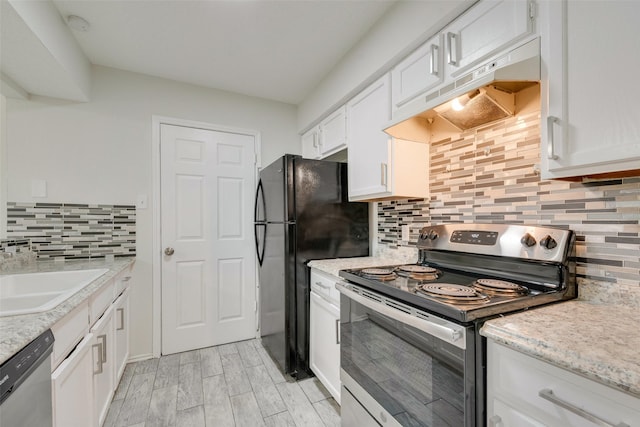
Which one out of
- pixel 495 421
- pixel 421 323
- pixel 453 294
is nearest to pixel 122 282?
pixel 421 323

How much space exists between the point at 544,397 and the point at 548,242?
0.63m

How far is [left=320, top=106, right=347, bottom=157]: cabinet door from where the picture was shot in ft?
7.29

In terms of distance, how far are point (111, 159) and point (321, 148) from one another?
170 cm

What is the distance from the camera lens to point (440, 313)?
0.94 meters

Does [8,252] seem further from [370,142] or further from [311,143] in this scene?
[370,142]

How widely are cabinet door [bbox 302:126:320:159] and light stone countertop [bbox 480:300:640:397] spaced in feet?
6.82

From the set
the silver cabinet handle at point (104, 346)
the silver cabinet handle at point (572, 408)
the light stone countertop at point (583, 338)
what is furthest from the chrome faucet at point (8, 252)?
the silver cabinet handle at point (572, 408)

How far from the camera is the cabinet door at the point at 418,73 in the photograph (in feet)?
4.46

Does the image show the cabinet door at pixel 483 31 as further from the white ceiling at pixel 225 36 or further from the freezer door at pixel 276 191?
A: the freezer door at pixel 276 191

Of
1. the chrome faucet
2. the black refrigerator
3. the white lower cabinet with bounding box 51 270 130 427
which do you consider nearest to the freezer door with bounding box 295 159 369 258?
the black refrigerator

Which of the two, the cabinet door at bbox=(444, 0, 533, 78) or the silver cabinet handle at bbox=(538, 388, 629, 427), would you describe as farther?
the cabinet door at bbox=(444, 0, 533, 78)

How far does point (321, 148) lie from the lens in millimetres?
2568

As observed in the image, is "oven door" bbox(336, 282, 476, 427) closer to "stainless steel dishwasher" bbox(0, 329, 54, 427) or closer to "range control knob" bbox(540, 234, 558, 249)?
"range control knob" bbox(540, 234, 558, 249)

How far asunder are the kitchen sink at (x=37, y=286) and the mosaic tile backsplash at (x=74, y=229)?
1.86 feet
